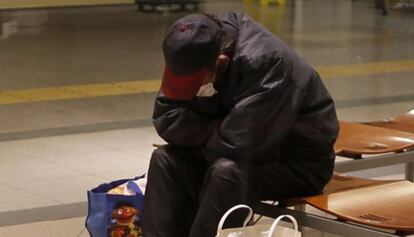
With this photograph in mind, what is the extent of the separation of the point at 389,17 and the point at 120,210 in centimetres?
1058

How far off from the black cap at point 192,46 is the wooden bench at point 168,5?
1052 cm

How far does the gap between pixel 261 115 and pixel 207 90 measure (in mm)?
211

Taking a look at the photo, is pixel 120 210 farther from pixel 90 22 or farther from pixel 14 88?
pixel 90 22

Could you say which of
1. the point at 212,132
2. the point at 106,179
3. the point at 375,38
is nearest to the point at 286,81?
the point at 212,132

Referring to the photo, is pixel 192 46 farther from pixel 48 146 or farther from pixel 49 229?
pixel 48 146

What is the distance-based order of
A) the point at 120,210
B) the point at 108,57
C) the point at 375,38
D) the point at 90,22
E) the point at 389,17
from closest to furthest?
1. the point at 120,210
2. the point at 108,57
3. the point at 375,38
4. the point at 90,22
5. the point at 389,17

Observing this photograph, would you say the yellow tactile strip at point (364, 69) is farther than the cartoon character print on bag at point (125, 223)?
Yes

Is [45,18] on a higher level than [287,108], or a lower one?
lower

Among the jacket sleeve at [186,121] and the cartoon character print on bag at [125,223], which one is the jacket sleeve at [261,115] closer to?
the jacket sleeve at [186,121]

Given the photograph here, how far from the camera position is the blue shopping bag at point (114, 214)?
3369 mm

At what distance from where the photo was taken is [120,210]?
133 inches

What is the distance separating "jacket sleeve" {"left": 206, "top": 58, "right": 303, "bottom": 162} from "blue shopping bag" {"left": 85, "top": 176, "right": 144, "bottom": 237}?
43 cm

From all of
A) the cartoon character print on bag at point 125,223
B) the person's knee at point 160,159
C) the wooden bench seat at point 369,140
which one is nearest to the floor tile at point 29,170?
the wooden bench seat at point 369,140

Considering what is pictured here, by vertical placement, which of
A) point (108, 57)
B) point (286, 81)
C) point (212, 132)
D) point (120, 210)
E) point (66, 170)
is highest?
point (286, 81)
